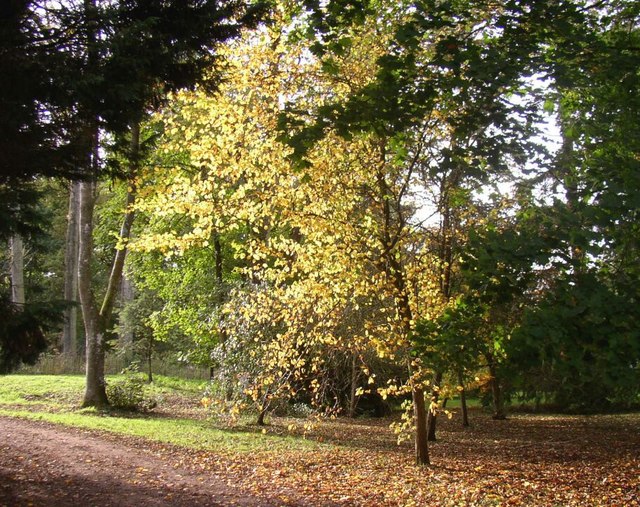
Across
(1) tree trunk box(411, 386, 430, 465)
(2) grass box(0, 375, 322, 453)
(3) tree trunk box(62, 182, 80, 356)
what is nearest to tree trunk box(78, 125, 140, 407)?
(2) grass box(0, 375, 322, 453)

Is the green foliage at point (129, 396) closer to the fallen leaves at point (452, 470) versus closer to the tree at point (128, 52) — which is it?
the fallen leaves at point (452, 470)

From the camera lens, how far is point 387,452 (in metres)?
Answer: 11.6

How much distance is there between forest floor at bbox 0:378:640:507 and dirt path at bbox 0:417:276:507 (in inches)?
0.5

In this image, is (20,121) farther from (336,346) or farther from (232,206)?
(336,346)

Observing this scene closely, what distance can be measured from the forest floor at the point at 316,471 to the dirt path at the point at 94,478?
14 mm

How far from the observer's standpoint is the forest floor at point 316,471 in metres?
7.23

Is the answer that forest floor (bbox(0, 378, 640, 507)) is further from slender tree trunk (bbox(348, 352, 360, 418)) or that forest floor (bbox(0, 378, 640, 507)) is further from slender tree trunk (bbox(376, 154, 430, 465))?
slender tree trunk (bbox(348, 352, 360, 418))

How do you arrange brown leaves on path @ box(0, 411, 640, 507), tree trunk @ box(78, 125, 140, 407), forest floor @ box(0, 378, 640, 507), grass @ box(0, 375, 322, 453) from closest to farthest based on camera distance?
forest floor @ box(0, 378, 640, 507)
brown leaves on path @ box(0, 411, 640, 507)
grass @ box(0, 375, 322, 453)
tree trunk @ box(78, 125, 140, 407)

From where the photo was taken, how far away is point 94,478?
7613 millimetres

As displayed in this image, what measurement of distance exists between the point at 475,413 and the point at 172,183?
15477 millimetres

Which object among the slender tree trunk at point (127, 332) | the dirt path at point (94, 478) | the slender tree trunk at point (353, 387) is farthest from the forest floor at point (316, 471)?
the slender tree trunk at point (127, 332)

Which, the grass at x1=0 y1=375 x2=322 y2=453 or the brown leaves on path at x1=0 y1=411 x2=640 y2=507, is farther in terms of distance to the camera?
the grass at x1=0 y1=375 x2=322 y2=453

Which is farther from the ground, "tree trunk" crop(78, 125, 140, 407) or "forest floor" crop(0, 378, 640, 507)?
"tree trunk" crop(78, 125, 140, 407)

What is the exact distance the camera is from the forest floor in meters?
7.23
